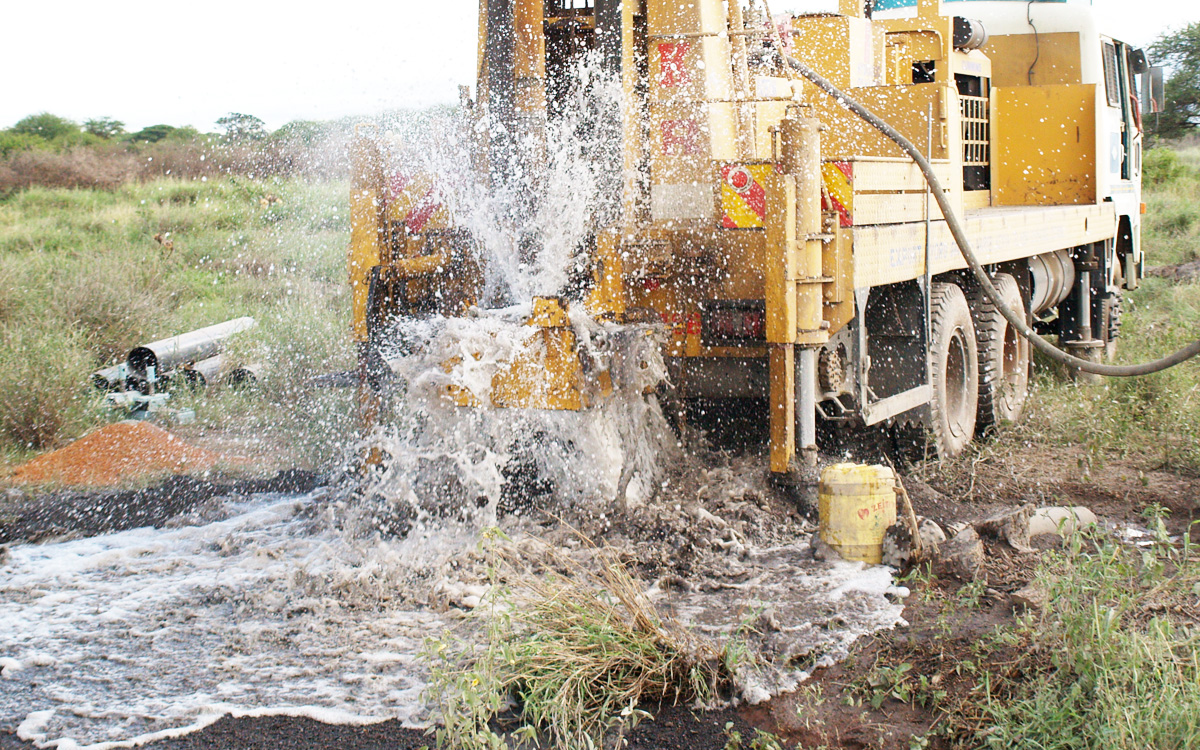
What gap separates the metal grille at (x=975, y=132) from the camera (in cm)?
761

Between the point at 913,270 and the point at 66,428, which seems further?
the point at 66,428

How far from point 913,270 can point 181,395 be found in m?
5.23

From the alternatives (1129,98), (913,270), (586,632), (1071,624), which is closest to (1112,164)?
(1129,98)

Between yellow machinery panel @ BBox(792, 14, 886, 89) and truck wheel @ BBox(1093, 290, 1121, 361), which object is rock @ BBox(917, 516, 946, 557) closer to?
yellow machinery panel @ BBox(792, 14, 886, 89)

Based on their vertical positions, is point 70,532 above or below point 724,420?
below

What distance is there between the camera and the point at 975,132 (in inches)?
308

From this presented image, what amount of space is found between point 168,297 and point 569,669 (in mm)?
8766

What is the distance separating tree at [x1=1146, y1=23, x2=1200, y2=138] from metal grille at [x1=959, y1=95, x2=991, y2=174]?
71.5 feet

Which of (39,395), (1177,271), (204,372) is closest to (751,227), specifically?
(39,395)

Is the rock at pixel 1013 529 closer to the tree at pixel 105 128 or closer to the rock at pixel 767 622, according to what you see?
the rock at pixel 767 622

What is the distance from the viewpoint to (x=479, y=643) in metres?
3.54

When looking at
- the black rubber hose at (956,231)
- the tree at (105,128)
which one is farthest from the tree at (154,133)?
the black rubber hose at (956,231)

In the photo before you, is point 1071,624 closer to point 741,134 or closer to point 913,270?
point 913,270

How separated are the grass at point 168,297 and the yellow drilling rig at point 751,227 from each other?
245cm
